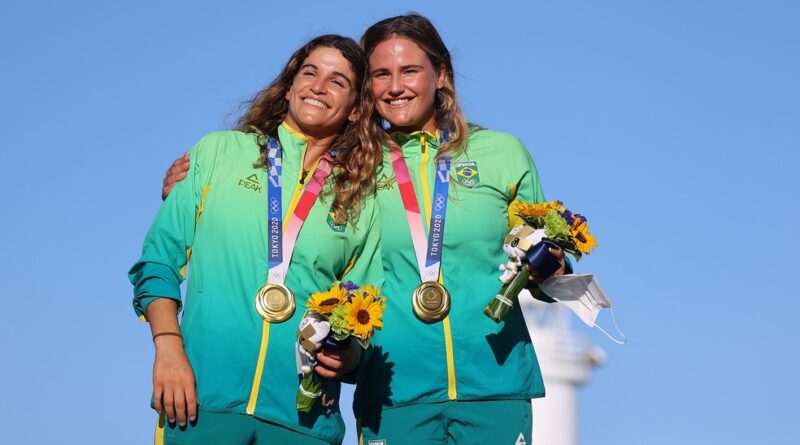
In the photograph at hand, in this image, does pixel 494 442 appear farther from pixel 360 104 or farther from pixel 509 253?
pixel 360 104

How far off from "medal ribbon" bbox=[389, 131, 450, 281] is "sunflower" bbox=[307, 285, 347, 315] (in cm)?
59

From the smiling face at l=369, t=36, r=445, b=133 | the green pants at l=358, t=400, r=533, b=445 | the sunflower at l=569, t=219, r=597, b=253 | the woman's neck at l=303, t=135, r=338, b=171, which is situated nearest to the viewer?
the green pants at l=358, t=400, r=533, b=445

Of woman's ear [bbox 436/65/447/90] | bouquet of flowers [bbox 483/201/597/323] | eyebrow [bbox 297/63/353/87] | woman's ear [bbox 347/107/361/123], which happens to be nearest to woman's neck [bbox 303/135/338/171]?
woman's ear [bbox 347/107/361/123]

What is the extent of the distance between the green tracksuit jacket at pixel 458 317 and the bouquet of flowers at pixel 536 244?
0.16 m

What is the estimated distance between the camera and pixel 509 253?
21.8 ft

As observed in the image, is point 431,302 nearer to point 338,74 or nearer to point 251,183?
point 251,183

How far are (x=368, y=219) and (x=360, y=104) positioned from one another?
0.61 meters

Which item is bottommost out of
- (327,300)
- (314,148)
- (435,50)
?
(327,300)

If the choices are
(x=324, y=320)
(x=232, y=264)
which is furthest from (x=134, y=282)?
(x=324, y=320)

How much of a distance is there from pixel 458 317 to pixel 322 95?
1215 millimetres

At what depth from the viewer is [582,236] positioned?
6.71 metres

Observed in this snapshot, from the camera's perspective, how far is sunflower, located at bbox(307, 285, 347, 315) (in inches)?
242

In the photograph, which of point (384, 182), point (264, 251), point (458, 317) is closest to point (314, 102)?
point (384, 182)

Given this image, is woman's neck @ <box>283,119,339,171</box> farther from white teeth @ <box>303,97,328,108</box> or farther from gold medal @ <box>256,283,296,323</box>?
gold medal @ <box>256,283,296,323</box>
